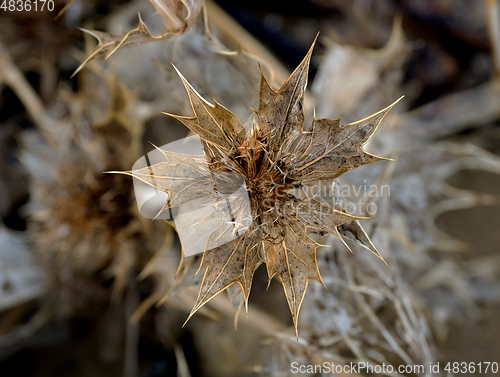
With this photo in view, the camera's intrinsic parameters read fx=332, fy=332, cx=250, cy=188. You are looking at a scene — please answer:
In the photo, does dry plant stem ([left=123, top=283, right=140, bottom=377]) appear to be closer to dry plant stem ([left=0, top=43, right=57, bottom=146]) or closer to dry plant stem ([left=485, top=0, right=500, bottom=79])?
dry plant stem ([left=0, top=43, right=57, bottom=146])

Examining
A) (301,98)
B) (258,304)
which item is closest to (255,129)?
(301,98)

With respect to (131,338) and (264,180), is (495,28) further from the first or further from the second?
(131,338)

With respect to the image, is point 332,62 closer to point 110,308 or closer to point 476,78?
point 476,78

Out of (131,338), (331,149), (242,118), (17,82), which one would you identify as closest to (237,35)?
(242,118)

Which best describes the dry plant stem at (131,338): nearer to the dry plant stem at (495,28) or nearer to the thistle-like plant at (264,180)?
the thistle-like plant at (264,180)

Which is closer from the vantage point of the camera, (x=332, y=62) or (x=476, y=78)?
(x=332, y=62)
